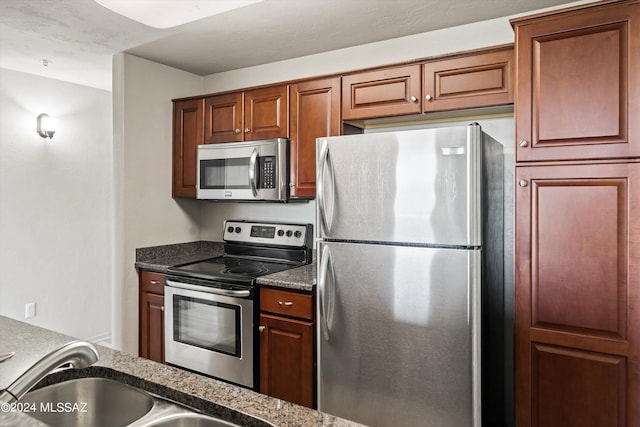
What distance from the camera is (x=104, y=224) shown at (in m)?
4.19

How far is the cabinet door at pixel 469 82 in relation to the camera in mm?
2123

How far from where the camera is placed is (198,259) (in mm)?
3209

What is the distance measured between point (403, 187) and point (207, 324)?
1.58 m

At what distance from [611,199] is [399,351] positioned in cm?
108

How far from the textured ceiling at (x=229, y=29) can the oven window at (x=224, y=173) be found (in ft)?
2.55

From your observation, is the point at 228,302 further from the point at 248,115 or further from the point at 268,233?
the point at 248,115

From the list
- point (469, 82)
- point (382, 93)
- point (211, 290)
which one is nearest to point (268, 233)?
point (211, 290)

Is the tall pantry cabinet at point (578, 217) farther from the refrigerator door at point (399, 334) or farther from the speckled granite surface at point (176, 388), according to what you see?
the speckled granite surface at point (176, 388)

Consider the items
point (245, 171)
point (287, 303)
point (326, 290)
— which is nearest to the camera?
point (326, 290)

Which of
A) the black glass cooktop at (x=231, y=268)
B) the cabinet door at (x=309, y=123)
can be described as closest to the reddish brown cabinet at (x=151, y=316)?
the black glass cooktop at (x=231, y=268)

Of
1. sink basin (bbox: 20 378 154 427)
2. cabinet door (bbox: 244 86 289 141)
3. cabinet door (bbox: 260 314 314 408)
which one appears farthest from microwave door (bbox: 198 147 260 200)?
sink basin (bbox: 20 378 154 427)

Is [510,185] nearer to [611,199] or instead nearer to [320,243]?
[611,199]

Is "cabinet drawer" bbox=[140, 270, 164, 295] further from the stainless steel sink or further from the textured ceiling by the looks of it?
the stainless steel sink

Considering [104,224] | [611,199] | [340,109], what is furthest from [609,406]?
[104,224]
